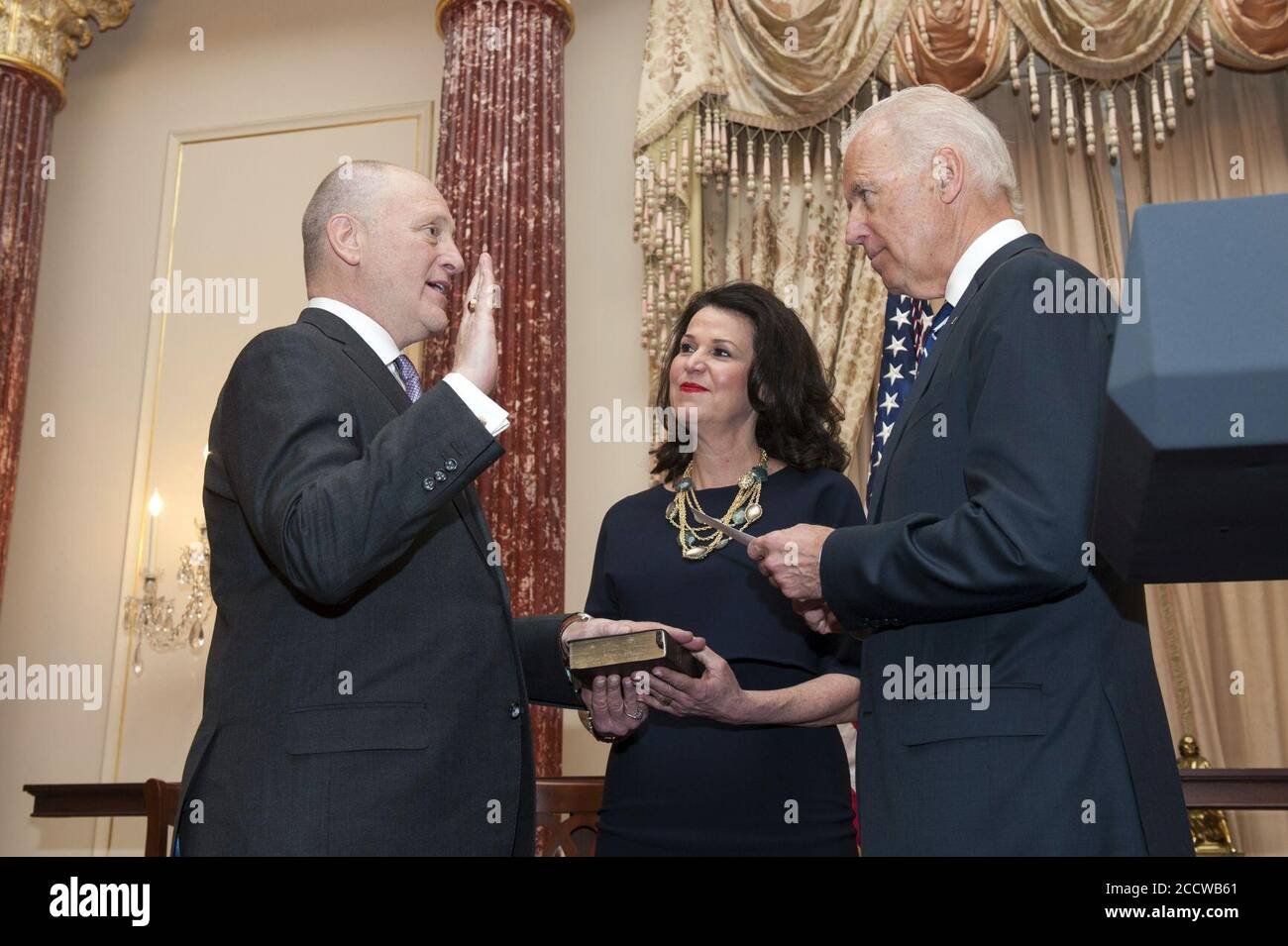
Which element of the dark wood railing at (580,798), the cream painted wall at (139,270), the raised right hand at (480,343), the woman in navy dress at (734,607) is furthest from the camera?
the cream painted wall at (139,270)

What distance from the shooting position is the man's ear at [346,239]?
2238 mm

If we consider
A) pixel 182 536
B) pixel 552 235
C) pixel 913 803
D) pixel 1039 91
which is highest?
pixel 1039 91

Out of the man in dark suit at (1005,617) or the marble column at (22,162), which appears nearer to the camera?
the man in dark suit at (1005,617)

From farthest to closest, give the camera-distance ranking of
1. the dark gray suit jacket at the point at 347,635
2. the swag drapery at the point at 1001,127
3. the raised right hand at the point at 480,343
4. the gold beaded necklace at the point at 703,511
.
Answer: the swag drapery at the point at 1001,127, the gold beaded necklace at the point at 703,511, the raised right hand at the point at 480,343, the dark gray suit jacket at the point at 347,635

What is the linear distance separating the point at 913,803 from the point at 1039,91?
4858 mm

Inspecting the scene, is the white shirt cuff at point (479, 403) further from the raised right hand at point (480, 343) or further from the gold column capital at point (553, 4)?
the gold column capital at point (553, 4)

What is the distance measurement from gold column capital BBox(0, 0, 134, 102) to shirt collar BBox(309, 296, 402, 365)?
5.41 meters

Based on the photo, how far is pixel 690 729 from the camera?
2584 mm

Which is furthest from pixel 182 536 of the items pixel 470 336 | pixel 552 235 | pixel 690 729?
pixel 470 336

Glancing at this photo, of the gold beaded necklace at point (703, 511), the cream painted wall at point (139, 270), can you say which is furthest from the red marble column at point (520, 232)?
the gold beaded necklace at point (703, 511)

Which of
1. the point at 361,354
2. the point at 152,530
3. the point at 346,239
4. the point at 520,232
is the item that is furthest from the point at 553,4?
the point at 361,354

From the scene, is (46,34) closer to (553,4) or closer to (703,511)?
(553,4)

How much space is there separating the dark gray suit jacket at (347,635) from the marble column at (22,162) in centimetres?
486

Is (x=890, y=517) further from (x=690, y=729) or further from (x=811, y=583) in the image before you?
(x=690, y=729)
